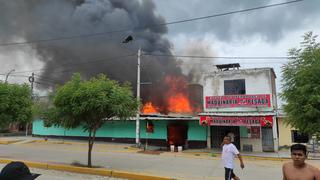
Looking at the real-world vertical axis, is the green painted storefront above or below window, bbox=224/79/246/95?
below

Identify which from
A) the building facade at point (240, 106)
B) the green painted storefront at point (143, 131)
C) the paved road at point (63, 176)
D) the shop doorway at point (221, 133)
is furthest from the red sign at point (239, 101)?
the paved road at point (63, 176)

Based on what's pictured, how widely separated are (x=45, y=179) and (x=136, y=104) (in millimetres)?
4730

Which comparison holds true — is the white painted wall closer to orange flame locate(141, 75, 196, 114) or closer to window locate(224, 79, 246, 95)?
window locate(224, 79, 246, 95)

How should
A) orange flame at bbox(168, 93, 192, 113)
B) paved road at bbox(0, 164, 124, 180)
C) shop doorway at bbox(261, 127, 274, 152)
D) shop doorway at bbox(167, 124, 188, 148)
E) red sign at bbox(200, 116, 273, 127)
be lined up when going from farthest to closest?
orange flame at bbox(168, 93, 192, 113) < shop doorway at bbox(167, 124, 188, 148) < shop doorway at bbox(261, 127, 274, 152) < red sign at bbox(200, 116, 273, 127) < paved road at bbox(0, 164, 124, 180)

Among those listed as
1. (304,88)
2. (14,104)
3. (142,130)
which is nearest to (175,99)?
(142,130)

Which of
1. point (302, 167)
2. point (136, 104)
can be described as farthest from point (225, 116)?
point (302, 167)

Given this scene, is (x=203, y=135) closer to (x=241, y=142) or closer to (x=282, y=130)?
(x=241, y=142)

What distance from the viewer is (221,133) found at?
74.7ft

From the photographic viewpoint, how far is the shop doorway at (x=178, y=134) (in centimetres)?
2398

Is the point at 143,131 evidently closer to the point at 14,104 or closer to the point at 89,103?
the point at 14,104

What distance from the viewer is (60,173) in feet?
38.9

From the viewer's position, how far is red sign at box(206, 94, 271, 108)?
22156 mm

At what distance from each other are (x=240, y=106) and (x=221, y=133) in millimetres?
2415

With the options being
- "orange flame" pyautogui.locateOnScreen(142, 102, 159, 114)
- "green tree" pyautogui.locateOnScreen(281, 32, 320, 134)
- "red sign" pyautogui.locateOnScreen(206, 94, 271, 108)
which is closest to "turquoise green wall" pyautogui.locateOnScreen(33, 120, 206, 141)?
"red sign" pyautogui.locateOnScreen(206, 94, 271, 108)
